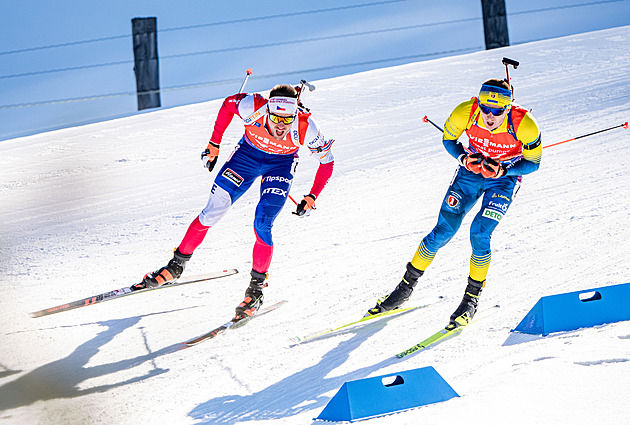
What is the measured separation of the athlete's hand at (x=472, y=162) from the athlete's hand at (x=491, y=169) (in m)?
0.04

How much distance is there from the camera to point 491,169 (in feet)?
16.8

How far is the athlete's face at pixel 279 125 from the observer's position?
18.1ft

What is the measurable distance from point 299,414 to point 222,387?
28.8 inches

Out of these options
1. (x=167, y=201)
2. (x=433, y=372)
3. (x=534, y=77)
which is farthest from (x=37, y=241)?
(x=534, y=77)

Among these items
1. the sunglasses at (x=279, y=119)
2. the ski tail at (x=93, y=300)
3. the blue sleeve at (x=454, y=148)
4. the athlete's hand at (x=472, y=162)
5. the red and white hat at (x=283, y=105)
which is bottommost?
the ski tail at (x=93, y=300)

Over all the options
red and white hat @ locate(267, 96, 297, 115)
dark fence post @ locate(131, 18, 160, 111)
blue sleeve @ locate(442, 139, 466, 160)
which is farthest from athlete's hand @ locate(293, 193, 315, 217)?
dark fence post @ locate(131, 18, 160, 111)

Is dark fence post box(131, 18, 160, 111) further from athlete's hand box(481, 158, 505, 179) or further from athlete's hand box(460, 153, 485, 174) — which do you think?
athlete's hand box(481, 158, 505, 179)

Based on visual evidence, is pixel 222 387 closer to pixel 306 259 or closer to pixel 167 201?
pixel 306 259

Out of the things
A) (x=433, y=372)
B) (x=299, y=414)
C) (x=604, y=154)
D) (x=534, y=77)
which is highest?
(x=534, y=77)

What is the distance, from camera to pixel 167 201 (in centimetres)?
966

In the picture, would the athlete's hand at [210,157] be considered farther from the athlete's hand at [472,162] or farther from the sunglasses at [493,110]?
the sunglasses at [493,110]

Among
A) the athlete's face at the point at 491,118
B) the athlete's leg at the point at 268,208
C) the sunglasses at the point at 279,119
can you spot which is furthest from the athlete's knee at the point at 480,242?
the sunglasses at the point at 279,119

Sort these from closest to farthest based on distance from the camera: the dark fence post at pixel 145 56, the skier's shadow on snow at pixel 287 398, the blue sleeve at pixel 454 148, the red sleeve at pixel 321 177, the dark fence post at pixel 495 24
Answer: the skier's shadow on snow at pixel 287 398 < the blue sleeve at pixel 454 148 < the red sleeve at pixel 321 177 < the dark fence post at pixel 145 56 < the dark fence post at pixel 495 24

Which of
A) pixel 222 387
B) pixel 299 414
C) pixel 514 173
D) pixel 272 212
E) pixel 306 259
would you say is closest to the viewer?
pixel 299 414
